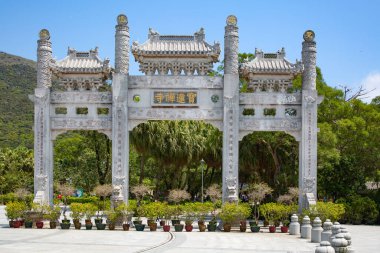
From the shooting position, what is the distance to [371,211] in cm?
2050

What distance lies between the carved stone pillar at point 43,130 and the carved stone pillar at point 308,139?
358 inches

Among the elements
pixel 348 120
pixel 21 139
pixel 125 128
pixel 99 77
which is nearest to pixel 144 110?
pixel 125 128

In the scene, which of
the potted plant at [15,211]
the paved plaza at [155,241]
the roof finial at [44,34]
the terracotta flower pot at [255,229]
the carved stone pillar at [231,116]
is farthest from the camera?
the roof finial at [44,34]

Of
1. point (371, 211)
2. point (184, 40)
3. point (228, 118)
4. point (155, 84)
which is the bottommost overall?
point (371, 211)

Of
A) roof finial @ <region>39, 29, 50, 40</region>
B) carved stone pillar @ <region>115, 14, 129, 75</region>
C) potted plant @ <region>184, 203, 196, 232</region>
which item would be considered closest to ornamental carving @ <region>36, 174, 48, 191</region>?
carved stone pillar @ <region>115, 14, 129, 75</region>

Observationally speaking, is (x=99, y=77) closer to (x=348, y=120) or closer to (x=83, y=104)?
(x=83, y=104)

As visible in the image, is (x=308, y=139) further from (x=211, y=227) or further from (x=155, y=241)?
(x=155, y=241)

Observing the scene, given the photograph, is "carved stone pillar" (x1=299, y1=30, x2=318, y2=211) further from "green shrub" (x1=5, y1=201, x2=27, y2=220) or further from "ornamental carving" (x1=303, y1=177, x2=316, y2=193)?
"green shrub" (x1=5, y1=201, x2=27, y2=220)

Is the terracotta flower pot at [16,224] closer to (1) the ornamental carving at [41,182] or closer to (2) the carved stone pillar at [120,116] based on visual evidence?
(1) the ornamental carving at [41,182]

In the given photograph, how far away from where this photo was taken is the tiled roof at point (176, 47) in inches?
727

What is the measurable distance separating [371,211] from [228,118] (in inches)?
283

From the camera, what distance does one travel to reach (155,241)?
1433 cm

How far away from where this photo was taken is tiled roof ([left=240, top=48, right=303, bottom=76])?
18547 mm

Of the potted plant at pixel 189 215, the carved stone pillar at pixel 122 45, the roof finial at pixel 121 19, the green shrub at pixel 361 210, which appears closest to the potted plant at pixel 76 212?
the potted plant at pixel 189 215
